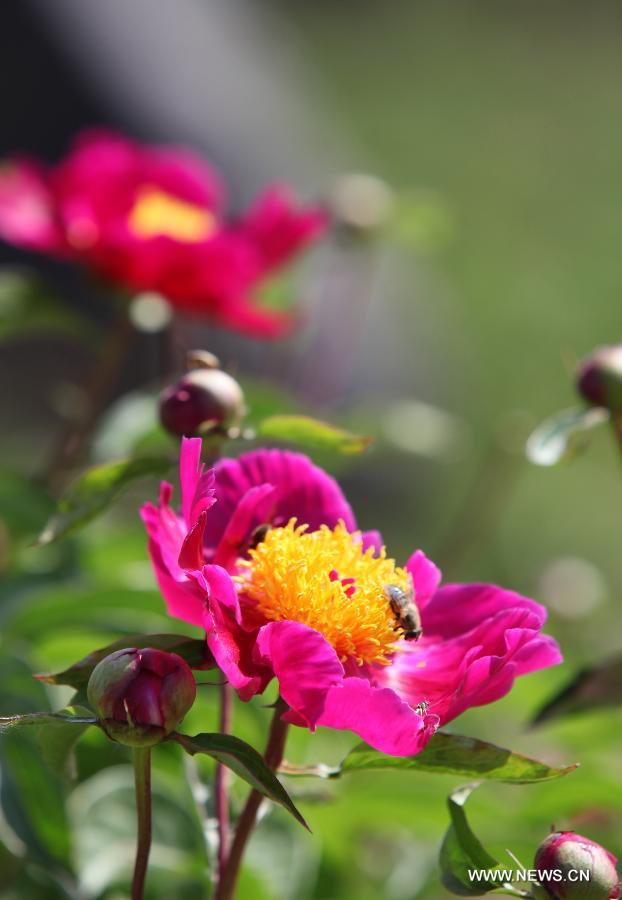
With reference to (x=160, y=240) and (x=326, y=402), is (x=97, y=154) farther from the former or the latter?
(x=326, y=402)

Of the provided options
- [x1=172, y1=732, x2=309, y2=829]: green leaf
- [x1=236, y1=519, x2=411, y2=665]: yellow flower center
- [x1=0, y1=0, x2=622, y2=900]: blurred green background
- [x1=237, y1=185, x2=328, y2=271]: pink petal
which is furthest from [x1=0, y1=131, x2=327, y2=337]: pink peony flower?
[x1=172, y1=732, x2=309, y2=829]: green leaf

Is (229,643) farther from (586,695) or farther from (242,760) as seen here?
(586,695)

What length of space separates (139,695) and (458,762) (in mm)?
148

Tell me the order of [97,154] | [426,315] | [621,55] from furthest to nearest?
1. [621,55]
2. [426,315]
3. [97,154]

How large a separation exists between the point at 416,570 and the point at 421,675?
0.05 m

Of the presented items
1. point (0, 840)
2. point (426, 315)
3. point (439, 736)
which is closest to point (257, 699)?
point (0, 840)

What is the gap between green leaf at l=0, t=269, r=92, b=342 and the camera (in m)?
1.16

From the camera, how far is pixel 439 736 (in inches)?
23.6

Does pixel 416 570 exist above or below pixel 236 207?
below

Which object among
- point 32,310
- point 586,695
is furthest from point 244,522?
point 32,310

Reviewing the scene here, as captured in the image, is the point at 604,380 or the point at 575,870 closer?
the point at 575,870

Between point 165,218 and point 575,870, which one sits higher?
point 165,218

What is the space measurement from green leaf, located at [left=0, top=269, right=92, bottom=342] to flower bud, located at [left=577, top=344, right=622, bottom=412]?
55cm

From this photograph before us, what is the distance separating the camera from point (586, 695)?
77 cm
